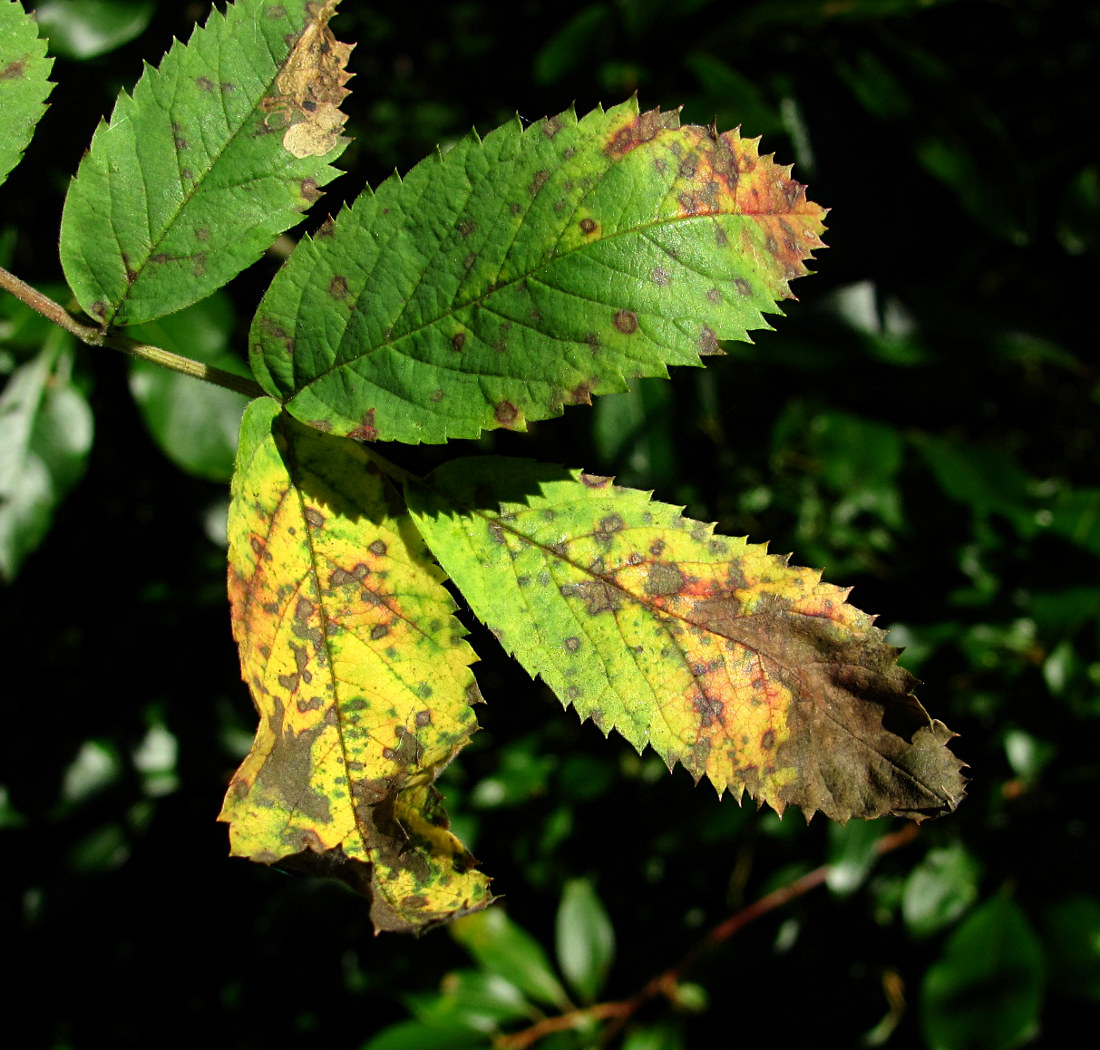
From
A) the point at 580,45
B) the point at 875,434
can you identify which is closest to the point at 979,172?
the point at 875,434

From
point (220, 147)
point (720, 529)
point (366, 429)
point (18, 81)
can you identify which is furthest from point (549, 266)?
point (720, 529)

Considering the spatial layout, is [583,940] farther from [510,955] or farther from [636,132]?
[636,132]

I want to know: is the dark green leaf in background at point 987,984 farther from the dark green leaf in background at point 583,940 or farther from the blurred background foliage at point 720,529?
the dark green leaf in background at point 583,940

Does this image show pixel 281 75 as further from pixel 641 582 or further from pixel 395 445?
pixel 395 445

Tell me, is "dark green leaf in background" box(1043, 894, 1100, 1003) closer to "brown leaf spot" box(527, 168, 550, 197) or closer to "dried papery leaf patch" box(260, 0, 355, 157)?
"brown leaf spot" box(527, 168, 550, 197)

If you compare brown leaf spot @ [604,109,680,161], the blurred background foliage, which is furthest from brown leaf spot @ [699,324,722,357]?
the blurred background foliage

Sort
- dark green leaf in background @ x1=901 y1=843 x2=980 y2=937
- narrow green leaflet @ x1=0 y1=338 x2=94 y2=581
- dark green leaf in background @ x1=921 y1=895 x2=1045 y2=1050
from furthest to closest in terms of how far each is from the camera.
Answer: dark green leaf in background @ x1=901 y1=843 x2=980 y2=937 → dark green leaf in background @ x1=921 y1=895 x2=1045 y2=1050 → narrow green leaflet @ x1=0 y1=338 x2=94 y2=581

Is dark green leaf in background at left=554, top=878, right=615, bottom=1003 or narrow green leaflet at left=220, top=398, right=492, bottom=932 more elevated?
narrow green leaflet at left=220, top=398, right=492, bottom=932
